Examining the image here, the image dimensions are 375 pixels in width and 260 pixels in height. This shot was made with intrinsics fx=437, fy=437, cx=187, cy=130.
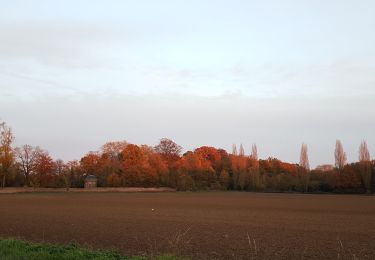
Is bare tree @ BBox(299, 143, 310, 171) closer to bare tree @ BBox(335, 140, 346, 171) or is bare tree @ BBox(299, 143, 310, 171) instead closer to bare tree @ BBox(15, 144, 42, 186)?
bare tree @ BBox(335, 140, 346, 171)

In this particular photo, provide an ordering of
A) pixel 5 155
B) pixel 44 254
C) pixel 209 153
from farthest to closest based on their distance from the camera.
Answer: pixel 209 153 → pixel 5 155 → pixel 44 254

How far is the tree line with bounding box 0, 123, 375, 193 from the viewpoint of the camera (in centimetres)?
11338

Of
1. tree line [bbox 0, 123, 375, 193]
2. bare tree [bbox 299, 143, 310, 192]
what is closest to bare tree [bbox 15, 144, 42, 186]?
tree line [bbox 0, 123, 375, 193]

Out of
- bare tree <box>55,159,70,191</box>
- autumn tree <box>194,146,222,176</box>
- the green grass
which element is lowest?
the green grass

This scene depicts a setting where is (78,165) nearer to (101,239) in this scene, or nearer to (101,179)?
(101,179)

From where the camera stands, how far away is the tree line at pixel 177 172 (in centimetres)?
11338

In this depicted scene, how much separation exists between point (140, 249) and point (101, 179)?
347 feet

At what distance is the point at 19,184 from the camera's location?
370 feet

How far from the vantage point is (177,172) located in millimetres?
127500

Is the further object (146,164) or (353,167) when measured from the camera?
(146,164)

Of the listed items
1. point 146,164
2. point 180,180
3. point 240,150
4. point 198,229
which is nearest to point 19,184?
point 146,164

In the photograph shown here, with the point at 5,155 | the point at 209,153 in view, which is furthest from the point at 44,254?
the point at 209,153

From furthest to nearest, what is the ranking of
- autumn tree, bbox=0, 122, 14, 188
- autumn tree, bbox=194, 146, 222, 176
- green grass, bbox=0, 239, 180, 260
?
autumn tree, bbox=194, 146, 222, 176 → autumn tree, bbox=0, 122, 14, 188 → green grass, bbox=0, 239, 180, 260

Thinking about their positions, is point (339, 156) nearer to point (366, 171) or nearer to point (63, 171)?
point (366, 171)
